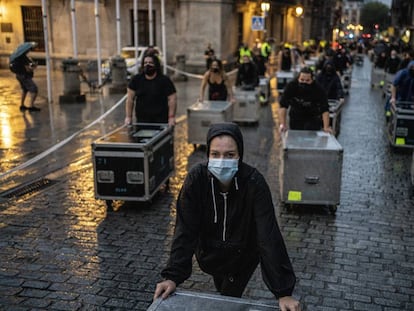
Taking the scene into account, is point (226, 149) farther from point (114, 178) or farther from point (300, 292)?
point (114, 178)

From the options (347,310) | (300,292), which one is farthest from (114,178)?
(347,310)

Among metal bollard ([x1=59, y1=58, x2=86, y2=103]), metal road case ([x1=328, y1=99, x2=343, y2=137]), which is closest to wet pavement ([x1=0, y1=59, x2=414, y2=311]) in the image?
metal road case ([x1=328, y1=99, x2=343, y2=137])

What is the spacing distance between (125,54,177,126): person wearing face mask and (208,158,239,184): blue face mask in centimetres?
484

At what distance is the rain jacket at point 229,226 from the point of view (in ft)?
9.84

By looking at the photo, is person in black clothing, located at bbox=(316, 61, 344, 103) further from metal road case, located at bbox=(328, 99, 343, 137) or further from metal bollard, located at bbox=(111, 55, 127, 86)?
metal bollard, located at bbox=(111, 55, 127, 86)

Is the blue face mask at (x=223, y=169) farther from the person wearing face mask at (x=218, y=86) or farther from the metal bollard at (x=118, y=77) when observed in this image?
the metal bollard at (x=118, y=77)

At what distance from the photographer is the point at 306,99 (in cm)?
788

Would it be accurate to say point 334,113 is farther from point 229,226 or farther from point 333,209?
point 229,226

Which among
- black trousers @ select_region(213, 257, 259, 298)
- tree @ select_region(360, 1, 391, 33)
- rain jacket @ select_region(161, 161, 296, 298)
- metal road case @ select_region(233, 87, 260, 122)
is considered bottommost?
metal road case @ select_region(233, 87, 260, 122)

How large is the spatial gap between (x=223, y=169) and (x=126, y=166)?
13.6 feet

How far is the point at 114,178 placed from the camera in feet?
23.2

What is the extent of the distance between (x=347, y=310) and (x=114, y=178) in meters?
3.55

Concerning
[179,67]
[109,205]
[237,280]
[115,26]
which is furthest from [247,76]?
[115,26]

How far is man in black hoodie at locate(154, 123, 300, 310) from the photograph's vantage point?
300 cm
